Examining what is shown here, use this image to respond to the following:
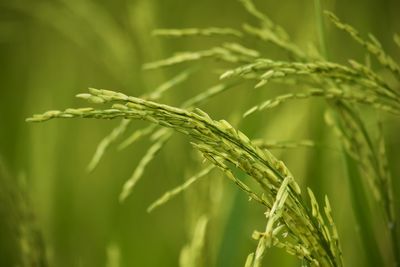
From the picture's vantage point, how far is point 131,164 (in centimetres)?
360

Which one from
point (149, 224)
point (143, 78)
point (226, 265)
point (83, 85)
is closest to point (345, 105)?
point (226, 265)

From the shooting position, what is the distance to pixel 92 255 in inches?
107

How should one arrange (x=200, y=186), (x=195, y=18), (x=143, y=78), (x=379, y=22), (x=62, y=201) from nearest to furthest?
1. (x=200, y=186)
2. (x=143, y=78)
3. (x=62, y=201)
4. (x=379, y=22)
5. (x=195, y=18)

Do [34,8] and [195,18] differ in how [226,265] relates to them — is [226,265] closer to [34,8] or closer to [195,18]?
[195,18]

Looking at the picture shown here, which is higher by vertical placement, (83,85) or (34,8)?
(34,8)

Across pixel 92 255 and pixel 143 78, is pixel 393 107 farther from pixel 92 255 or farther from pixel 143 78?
pixel 92 255

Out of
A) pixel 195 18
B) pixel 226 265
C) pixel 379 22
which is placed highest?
pixel 195 18

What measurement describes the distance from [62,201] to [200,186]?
1360mm

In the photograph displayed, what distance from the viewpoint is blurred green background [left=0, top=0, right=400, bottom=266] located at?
1854mm

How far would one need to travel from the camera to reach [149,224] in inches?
121

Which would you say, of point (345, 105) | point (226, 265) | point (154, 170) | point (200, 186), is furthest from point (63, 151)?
point (345, 105)

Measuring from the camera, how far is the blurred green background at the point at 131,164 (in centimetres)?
185

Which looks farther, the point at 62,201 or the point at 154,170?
the point at 154,170

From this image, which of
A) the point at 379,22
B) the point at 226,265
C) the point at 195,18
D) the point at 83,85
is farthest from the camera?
the point at 195,18
